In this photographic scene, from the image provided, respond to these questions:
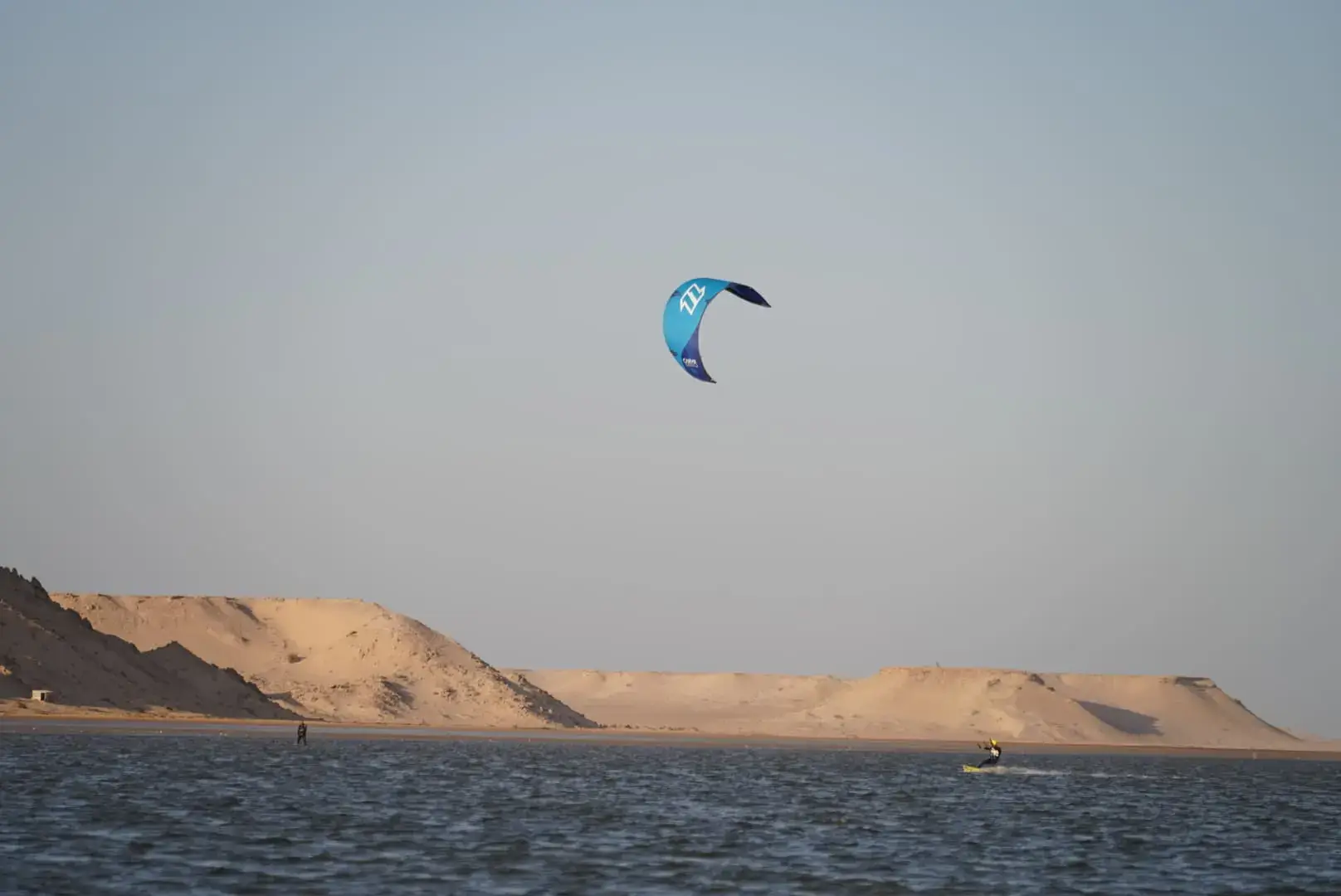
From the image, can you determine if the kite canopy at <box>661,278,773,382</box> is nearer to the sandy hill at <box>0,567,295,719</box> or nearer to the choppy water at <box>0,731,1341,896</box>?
the choppy water at <box>0,731,1341,896</box>

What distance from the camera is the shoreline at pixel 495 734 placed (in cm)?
10712

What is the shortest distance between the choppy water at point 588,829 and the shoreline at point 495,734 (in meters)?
15.1

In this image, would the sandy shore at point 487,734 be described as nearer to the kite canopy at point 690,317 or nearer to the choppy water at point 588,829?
the choppy water at point 588,829

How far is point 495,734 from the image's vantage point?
139750 millimetres

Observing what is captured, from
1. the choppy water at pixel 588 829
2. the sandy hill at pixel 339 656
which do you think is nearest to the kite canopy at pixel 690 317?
the choppy water at pixel 588 829

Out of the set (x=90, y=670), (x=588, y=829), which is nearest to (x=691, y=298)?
(x=588, y=829)

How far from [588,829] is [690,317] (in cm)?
1779

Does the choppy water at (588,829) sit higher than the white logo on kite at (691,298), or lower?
lower

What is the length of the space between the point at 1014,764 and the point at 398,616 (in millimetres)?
72671

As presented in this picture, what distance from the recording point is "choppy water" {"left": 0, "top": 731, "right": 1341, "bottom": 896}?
39406 millimetres

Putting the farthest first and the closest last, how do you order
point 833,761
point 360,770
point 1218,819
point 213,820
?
point 833,761 < point 360,770 < point 1218,819 < point 213,820

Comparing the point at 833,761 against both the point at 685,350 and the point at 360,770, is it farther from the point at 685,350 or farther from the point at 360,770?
the point at 685,350

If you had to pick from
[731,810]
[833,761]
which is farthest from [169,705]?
[731,810]

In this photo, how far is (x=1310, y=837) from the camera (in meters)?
60.4
